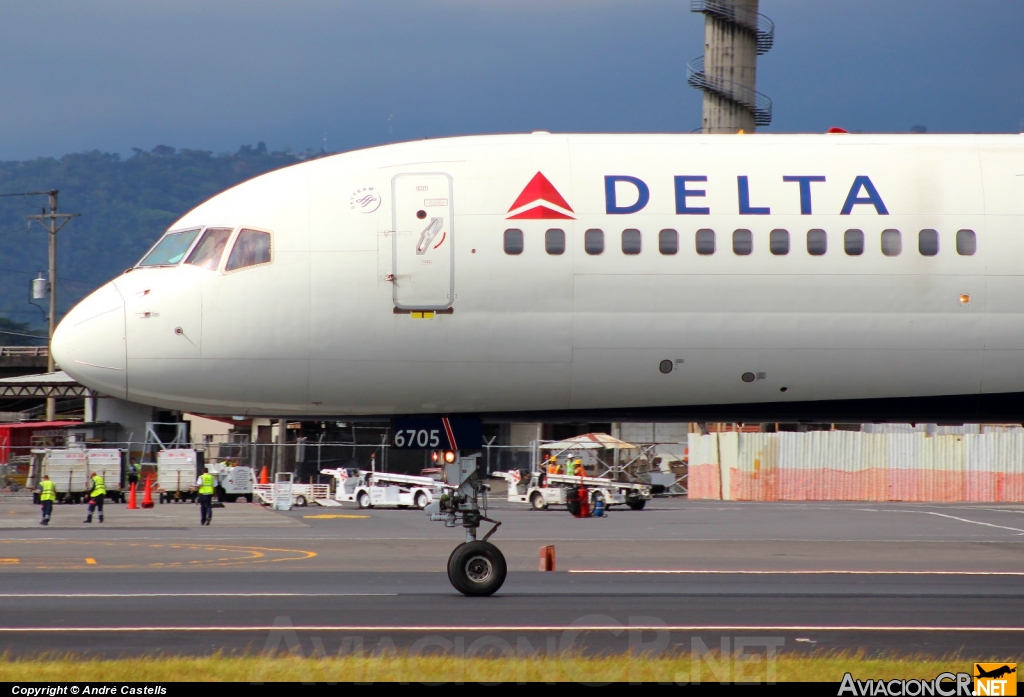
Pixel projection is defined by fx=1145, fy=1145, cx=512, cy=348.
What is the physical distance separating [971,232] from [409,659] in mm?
8708

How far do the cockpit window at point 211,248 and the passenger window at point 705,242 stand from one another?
597 centimetres

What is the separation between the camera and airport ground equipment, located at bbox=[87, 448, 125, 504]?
1875 inches

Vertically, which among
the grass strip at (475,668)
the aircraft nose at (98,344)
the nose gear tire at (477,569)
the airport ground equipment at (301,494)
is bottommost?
the airport ground equipment at (301,494)

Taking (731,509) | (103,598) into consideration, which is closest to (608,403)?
(103,598)

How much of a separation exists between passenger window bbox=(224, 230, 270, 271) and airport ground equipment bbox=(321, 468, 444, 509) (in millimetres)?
31177

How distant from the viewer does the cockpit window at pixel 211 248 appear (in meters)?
14.6

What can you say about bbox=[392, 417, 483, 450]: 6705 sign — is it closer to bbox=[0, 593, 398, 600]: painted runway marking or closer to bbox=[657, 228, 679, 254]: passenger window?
bbox=[657, 228, 679, 254]: passenger window

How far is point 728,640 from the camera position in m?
14.7

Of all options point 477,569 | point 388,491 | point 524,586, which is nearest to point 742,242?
point 477,569

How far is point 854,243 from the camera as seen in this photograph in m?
14.3

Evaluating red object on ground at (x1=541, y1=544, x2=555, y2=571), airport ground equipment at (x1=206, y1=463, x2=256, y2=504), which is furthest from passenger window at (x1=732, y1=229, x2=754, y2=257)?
airport ground equipment at (x1=206, y1=463, x2=256, y2=504)

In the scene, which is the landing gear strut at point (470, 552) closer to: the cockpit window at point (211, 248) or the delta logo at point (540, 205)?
the delta logo at point (540, 205)

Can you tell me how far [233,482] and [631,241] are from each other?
37583 millimetres

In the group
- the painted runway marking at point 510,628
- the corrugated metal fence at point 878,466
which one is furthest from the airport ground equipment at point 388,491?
the painted runway marking at point 510,628
